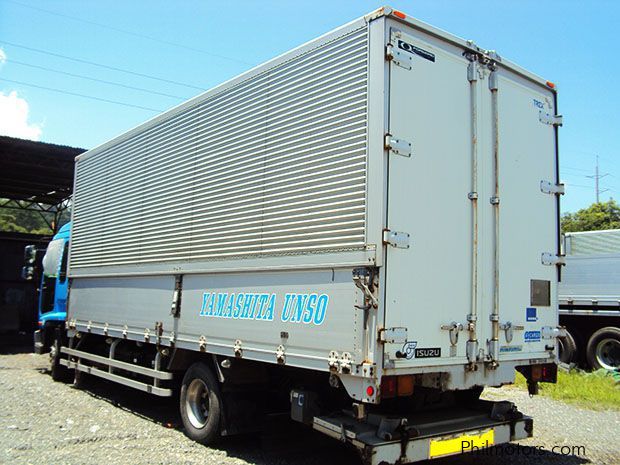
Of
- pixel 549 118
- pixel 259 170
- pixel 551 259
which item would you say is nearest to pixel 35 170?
pixel 259 170

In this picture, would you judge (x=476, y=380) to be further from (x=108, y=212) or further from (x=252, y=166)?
(x=108, y=212)

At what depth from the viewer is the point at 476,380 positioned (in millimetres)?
4961

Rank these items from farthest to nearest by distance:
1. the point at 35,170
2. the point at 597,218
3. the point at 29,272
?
the point at 597,218
the point at 35,170
the point at 29,272

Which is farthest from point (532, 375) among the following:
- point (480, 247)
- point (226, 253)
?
point (226, 253)

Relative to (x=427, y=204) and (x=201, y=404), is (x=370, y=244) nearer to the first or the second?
(x=427, y=204)

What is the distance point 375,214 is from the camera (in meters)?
4.46

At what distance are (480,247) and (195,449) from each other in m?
3.55

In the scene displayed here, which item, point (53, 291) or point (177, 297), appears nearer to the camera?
point (177, 297)

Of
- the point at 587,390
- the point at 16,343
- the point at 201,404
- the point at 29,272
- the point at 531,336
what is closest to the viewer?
the point at 531,336

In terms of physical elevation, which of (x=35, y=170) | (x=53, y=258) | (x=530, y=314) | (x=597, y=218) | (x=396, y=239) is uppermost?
(x=597, y=218)

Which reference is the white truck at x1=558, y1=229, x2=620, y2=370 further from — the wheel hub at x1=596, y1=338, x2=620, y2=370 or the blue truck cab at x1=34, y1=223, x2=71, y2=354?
the blue truck cab at x1=34, y1=223, x2=71, y2=354

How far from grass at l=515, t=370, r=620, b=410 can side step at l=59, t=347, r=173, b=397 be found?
6.06 meters

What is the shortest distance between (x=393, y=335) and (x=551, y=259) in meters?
2.34

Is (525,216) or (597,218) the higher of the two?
(597,218)
